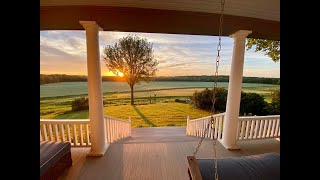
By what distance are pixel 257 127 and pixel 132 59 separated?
5946mm

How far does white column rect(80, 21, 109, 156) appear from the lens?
371cm

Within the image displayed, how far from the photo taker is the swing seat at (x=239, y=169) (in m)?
1.92

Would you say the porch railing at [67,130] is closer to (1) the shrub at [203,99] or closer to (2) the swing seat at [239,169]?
(2) the swing seat at [239,169]

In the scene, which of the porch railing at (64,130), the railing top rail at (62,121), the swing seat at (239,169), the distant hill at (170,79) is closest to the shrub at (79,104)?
the distant hill at (170,79)

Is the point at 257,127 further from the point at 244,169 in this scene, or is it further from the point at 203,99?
the point at 203,99

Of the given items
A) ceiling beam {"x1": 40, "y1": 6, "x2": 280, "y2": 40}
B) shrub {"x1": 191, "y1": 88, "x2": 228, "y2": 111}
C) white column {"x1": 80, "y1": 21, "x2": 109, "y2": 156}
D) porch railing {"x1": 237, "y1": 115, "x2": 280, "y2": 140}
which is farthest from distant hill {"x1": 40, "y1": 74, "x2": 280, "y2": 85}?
white column {"x1": 80, "y1": 21, "x2": 109, "y2": 156}

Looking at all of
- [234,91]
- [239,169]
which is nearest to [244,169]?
[239,169]

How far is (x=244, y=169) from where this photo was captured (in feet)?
6.73

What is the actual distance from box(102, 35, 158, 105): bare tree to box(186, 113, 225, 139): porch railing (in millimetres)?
3487

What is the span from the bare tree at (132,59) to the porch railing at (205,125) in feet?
11.4

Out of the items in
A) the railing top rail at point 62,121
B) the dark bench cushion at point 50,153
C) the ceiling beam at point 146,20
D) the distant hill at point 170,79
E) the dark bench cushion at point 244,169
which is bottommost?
the dark bench cushion at point 50,153
